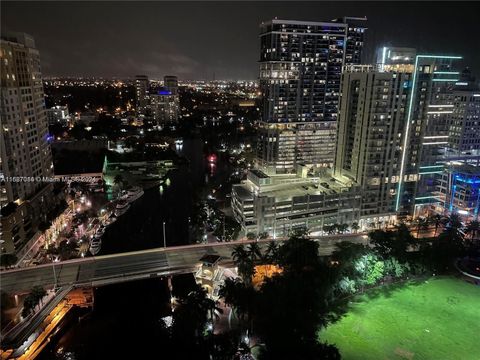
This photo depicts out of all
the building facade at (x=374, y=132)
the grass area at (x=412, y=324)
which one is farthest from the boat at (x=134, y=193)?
the grass area at (x=412, y=324)

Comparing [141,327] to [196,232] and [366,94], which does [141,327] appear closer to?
[196,232]

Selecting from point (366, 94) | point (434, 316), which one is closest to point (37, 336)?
point (434, 316)

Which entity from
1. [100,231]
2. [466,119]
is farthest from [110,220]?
[466,119]

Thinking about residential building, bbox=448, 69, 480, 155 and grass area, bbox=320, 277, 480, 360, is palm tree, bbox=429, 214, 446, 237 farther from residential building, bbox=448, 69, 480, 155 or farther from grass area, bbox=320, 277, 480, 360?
residential building, bbox=448, 69, 480, 155

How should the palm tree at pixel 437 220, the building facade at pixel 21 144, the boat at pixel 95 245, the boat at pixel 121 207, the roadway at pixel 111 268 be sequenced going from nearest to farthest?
the roadway at pixel 111 268, the building facade at pixel 21 144, the boat at pixel 95 245, the palm tree at pixel 437 220, the boat at pixel 121 207

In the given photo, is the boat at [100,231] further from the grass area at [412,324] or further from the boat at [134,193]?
the grass area at [412,324]

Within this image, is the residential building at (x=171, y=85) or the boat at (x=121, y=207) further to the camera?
the residential building at (x=171, y=85)
